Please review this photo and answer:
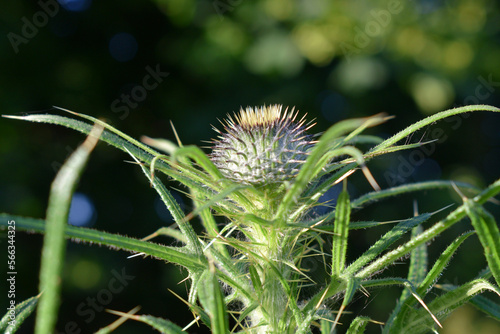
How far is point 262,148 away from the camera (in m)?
0.84

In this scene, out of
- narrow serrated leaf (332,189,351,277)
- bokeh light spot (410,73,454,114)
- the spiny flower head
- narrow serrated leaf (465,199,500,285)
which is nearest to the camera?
narrow serrated leaf (465,199,500,285)

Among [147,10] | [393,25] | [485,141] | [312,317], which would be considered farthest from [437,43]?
[312,317]

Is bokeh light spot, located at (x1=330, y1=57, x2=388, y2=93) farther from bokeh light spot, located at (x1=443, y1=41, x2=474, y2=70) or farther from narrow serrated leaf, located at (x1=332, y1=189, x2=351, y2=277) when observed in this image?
narrow serrated leaf, located at (x1=332, y1=189, x2=351, y2=277)

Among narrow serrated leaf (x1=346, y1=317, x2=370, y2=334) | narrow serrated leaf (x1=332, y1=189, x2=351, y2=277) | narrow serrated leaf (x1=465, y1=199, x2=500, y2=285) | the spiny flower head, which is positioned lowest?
narrow serrated leaf (x1=346, y1=317, x2=370, y2=334)

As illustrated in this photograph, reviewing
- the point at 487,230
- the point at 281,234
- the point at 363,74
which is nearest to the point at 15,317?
the point at 281,234

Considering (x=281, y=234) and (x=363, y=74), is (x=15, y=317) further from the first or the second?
(x=363, y=74)

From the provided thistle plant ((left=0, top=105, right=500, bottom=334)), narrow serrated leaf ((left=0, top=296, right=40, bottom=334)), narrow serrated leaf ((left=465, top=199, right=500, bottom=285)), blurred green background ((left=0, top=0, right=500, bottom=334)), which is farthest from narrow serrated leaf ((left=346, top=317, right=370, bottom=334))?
blurred green background ((left=0, top=0, right=500, bottom=334))

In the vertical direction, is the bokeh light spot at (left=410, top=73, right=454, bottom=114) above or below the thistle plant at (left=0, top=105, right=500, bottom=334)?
above

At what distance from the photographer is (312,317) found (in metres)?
0.61

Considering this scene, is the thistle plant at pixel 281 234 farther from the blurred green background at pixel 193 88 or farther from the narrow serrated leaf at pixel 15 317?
the blurred green background at pixel 193 88

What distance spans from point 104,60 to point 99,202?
135 centimetres

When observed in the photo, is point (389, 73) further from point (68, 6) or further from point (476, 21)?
point (68, 6)

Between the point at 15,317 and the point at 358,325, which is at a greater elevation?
the point at 15,317

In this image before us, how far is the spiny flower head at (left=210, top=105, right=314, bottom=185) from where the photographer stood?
79cm
